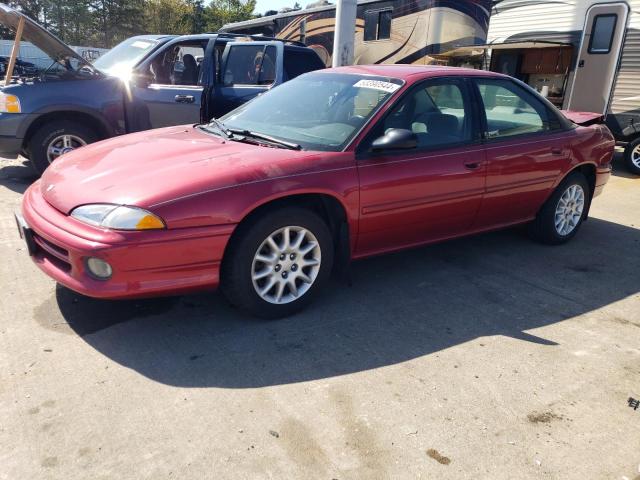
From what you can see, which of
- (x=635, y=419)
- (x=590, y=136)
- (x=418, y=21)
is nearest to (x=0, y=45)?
(x=418, y=21)

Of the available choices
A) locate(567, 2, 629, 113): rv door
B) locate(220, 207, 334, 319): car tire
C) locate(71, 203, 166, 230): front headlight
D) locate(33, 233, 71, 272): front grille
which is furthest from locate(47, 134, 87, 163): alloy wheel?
locate(567, 2, 629, 113): rv door

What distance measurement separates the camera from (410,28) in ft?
39.7

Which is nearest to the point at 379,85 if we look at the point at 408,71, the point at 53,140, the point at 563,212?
the point at 408,71

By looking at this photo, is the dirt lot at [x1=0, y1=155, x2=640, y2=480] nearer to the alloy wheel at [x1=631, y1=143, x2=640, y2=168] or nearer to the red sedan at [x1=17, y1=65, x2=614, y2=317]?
the red sedan at [x1=17, y1=65, x2=614, y2=317]

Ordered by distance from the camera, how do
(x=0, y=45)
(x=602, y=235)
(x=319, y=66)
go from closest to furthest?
1. (x=602, y=235)
2. (x=319, y=66)
3. (x=0, y=45)

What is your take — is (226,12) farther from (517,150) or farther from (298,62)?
(517,150)

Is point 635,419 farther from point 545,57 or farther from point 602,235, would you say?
point 545,57

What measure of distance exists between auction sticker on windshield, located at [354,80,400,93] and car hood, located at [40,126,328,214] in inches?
31.5

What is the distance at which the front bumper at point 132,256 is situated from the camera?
277 centimetres

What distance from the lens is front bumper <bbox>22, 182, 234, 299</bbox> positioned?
9.07ft

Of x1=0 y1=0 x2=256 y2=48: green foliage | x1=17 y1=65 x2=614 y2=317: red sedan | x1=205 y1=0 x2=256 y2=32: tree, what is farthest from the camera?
x1=205 y1=0 x2=256 y2=32: tree

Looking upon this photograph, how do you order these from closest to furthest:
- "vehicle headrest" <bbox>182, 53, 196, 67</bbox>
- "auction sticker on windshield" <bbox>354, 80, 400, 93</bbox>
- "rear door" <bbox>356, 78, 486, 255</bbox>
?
"rear door" <bbox>356, 78, 486, 255</bbox> < "auction sticker on windshield" <bbox>354, 80, 400, 93</bbox> < "vehicle headrest" <bbox>182, 53, 196, 67</bbox>

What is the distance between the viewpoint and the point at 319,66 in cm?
778

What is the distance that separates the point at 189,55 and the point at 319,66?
6.09ft
